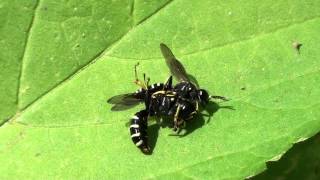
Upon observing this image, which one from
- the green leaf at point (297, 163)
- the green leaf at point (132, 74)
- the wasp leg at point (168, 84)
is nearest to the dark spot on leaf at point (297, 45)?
the green leaf at point (132, 74)

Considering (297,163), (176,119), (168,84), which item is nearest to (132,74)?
(168,84)

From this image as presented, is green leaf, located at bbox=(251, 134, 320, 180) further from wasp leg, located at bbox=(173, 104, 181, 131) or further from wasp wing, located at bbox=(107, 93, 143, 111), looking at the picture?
wasp wing, located at bbox=(107, 93, 143, 111)

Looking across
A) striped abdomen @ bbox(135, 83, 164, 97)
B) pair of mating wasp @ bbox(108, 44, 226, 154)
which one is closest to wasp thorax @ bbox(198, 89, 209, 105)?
pair of mating wasp @ bbox(108, 44, 226, 154)

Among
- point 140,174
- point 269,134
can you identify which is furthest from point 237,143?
point 140,174

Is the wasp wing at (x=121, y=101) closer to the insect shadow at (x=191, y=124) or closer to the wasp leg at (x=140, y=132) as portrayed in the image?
the wasp leg at (x=140, y=132)

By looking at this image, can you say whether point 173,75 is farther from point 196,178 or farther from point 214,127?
point 196,178

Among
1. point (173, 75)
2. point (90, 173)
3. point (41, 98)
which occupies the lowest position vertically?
point (90, 173)
